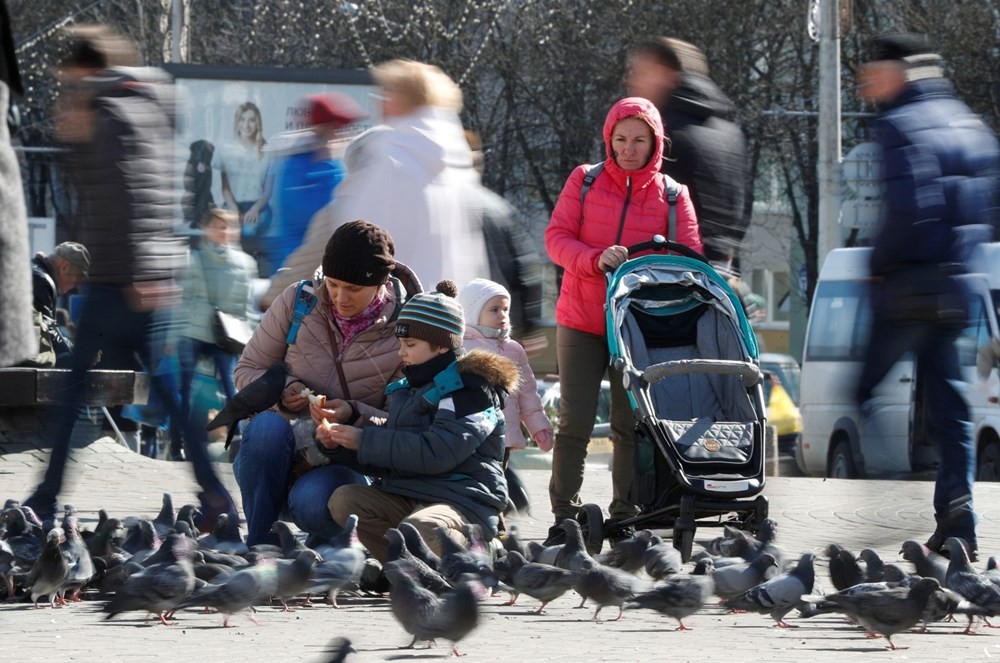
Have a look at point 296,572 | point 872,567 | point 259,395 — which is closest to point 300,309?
point 259,395

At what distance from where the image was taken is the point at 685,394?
8758 millimetres

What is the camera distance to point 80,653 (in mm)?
5695

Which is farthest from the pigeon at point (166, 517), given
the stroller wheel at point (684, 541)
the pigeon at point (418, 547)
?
the stroller wheel at point (684, 541)

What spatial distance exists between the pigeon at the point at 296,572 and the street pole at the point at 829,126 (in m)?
21.2

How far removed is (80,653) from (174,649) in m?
0.35

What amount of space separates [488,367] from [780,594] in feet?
4.47

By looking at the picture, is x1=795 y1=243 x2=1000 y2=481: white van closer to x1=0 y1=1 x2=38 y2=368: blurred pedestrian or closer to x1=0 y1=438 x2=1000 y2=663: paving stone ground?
x1=0 y1=438 x2=1000 y2=663: paving stone ground

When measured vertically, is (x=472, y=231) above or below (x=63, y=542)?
above

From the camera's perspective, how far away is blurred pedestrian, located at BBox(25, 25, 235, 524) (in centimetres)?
796

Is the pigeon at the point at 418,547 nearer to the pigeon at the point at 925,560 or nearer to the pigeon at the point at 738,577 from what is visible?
the pigeon at the point at 738,577

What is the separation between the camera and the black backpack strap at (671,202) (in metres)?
8.77

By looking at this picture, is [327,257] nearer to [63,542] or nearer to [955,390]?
[63,542]

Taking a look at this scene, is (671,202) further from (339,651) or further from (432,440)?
(339,651)

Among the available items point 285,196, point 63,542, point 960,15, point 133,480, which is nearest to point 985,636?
point 63,542
